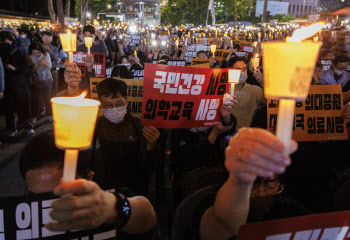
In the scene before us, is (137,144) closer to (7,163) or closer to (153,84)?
(153,84)

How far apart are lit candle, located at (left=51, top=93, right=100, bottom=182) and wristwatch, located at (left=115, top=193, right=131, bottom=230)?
1.20 feet

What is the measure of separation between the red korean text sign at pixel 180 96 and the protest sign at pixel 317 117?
0.64m

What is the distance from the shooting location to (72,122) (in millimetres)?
1062

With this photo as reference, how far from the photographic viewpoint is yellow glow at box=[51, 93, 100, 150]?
106 centimetres

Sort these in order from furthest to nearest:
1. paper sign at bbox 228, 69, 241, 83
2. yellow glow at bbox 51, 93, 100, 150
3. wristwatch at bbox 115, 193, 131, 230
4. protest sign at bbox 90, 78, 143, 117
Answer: protest sign at bbox 90, 78, 143, 117, paper sign at bbox 228, 69, 241, 83, wristwatch at bbox 115, 193, 131, 230, yellow glow at bbox 51, 93, 100, 150

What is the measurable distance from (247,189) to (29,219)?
118 cm

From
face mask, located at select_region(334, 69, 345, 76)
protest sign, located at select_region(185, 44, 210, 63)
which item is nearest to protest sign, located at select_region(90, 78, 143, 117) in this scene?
face mask, located at select_region(334, 69, 345, 76)

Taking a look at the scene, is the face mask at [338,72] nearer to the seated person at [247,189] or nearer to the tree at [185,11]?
the seated person at [247,189]

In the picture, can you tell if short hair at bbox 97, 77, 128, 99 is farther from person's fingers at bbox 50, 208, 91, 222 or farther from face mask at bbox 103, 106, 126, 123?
person's fingers at bbox 50, 208, 91, 222

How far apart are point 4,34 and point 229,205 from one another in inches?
347

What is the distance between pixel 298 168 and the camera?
358 centimetres

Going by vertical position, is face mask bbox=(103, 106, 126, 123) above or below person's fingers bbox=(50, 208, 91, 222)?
below

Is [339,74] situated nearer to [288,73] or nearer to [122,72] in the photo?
[122,72]

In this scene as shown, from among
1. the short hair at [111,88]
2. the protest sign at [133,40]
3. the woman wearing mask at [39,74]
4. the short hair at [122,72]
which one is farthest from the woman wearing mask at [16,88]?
the protest sign at [133,40]
